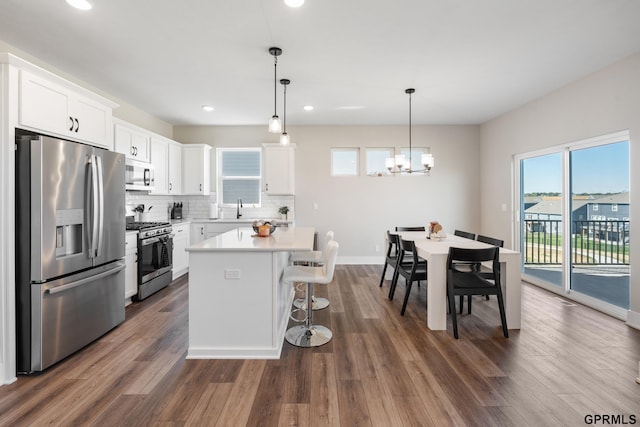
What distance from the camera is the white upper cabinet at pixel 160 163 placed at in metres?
4.76

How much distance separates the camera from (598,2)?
2328mm

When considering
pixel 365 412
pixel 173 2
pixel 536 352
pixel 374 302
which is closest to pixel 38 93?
pixel 173 2

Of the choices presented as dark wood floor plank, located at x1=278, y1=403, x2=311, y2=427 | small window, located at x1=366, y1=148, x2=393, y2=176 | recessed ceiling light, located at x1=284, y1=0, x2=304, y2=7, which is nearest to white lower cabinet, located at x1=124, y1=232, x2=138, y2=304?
dark wood floor plank, located at x1=278, y1=403, x2=311, y2=427

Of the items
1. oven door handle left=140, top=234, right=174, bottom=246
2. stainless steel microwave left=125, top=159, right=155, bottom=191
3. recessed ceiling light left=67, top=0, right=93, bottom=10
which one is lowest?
oven door handle left=140, top=234, right=174, bottom=246

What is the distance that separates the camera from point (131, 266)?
3.74m

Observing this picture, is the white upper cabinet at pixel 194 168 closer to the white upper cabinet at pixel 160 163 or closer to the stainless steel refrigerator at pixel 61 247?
the white upper cabinet at pixel 160 163

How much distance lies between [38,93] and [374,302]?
3.77 metres

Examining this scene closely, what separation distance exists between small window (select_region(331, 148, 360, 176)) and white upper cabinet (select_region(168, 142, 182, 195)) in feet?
9.33

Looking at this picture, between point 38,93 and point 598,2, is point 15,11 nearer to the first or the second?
point 38,93

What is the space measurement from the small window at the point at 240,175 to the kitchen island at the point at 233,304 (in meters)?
3.65

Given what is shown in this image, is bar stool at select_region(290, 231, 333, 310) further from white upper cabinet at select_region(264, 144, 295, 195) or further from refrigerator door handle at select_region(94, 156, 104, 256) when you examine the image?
white upper cabinet at select_region(264, 144, 295, 195)

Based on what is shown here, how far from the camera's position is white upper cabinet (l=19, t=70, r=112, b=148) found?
2.26 meters

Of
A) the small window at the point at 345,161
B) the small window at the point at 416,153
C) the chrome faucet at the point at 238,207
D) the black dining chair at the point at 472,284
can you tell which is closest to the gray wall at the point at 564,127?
the small window at the point at 416,153

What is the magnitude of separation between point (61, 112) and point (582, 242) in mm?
5790
